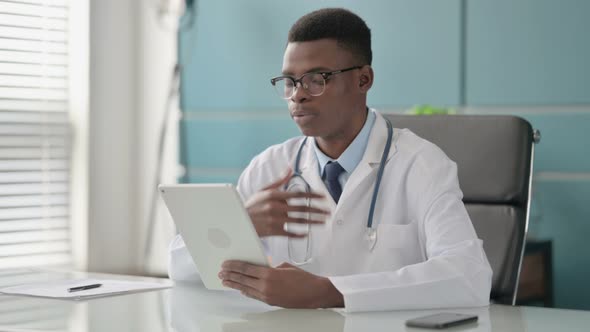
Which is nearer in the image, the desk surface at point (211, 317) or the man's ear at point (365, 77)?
the desk surface at point (211, 317)

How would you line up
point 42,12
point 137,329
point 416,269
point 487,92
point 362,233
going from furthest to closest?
point 42,12
point 487,92
point 362,233
point 416,269
point 137,329

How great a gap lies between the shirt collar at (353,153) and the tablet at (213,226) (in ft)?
1.68

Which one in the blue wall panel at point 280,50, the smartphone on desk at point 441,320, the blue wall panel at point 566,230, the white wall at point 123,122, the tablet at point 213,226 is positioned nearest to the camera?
the smartphone on desk at point 441,320

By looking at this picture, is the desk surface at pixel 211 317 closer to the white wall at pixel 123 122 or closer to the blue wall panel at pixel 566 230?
the blue wall panel at pixel 566 230

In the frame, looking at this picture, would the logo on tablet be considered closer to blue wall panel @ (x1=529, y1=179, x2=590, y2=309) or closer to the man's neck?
the man's neck

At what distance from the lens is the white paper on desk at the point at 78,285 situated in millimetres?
1800

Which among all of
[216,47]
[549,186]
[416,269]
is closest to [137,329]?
[416,269]

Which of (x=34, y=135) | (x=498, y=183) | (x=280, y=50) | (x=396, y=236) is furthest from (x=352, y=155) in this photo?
(x=34, y=135)

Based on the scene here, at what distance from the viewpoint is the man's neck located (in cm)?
215

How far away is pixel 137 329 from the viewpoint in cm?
144

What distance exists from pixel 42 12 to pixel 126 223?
1110mm

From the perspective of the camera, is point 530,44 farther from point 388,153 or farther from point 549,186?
point 388,153

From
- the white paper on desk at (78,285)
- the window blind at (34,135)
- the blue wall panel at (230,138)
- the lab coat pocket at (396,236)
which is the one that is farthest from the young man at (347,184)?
the window blind at (34,135)

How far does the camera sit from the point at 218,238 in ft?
5.52
